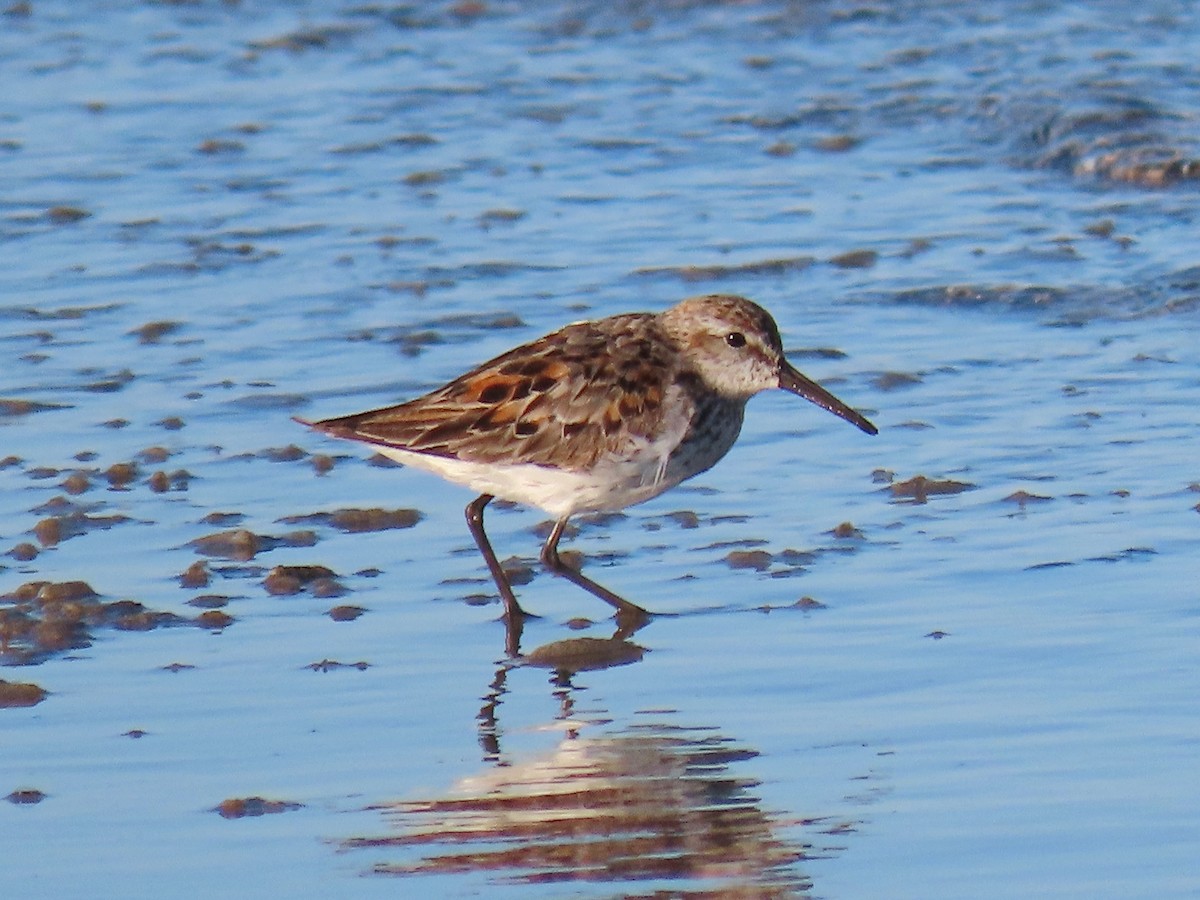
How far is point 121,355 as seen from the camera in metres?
8.89

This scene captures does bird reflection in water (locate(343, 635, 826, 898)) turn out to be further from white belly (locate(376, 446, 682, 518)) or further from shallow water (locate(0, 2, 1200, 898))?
white belly (locate(376, 446, 682, 518))

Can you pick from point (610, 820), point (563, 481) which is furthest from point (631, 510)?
point (610, 820)

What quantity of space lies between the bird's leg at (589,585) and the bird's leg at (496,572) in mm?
141

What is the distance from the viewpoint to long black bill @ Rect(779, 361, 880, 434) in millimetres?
6863

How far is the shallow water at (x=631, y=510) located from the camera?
4.89 metres

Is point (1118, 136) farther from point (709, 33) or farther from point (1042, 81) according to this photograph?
point (709, 33)

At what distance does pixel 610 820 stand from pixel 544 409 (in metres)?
1.85

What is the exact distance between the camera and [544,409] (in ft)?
21.4

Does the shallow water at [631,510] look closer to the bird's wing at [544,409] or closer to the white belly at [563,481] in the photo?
the white belly at [563,481]

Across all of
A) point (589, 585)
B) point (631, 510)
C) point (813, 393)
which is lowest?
point (631, 510)

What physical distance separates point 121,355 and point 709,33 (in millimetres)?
7011

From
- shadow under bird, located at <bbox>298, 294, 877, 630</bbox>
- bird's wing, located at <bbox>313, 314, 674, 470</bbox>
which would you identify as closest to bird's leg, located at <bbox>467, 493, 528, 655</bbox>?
shadow under bird, located at <bbox>298, 294, 877, 630</bbox>

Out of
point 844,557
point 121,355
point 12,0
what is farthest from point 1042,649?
point 12,0

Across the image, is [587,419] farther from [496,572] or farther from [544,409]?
[496,572]
